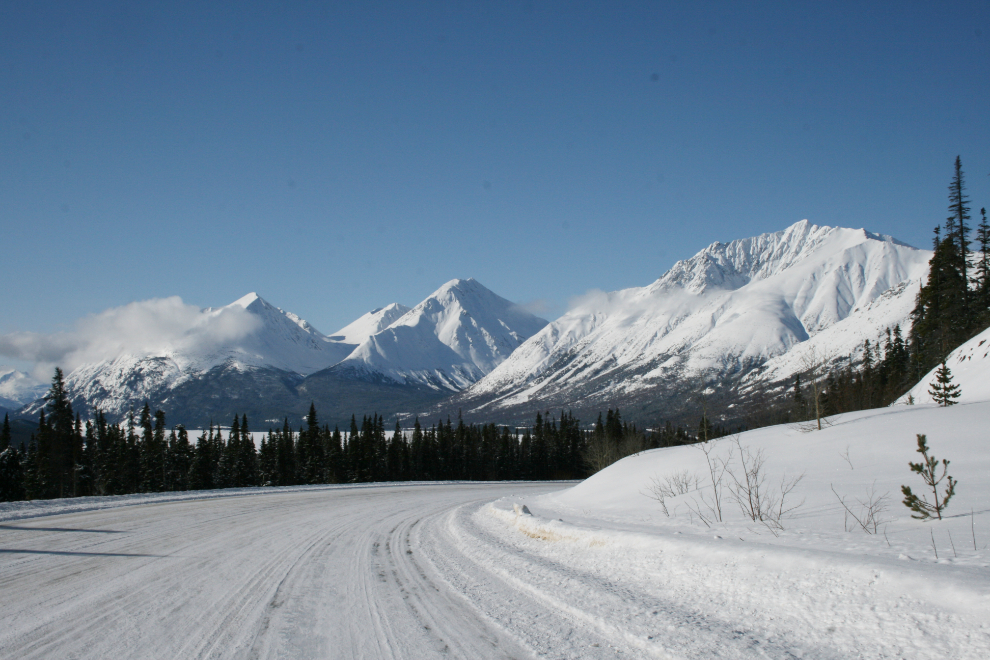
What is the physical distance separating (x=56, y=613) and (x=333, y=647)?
12.4ft

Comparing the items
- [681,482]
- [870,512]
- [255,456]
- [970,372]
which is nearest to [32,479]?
[255,456]

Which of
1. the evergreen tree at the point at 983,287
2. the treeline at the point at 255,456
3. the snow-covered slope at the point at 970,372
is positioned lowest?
the treeline at the point at 255,456

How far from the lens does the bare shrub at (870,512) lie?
31.1 feet

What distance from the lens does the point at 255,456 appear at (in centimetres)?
7588

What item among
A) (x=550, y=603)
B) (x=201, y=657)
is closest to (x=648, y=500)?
(x=550, y=603)

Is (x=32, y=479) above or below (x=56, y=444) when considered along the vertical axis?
below

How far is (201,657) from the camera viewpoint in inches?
222

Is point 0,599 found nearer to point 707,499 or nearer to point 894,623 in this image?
point 894,623

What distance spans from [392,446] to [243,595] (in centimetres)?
7526

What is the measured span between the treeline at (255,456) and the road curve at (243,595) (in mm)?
32215

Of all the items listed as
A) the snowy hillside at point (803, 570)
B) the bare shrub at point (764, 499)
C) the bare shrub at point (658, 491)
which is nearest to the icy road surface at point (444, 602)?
the snowy hillside at point (803, 570)

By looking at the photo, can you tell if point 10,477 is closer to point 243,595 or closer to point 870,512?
point 243,595

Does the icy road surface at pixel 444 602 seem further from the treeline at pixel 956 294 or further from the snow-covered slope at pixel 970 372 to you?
the treeline at pixel 956 294

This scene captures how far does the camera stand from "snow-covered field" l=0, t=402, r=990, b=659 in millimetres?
5699
